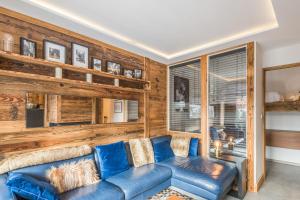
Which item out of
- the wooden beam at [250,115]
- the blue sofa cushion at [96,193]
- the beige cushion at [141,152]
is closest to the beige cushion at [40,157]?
the blue sofa cushion at [96,193]

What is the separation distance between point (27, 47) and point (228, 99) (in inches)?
127

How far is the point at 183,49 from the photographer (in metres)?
3.44

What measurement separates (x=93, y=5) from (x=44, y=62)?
0.92 meters

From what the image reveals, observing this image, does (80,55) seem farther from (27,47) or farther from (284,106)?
(284,106)

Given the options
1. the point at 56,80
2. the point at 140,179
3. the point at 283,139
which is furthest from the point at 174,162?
the point at 283,139

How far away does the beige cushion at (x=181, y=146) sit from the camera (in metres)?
3.31

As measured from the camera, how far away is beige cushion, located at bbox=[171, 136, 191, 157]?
3.31m

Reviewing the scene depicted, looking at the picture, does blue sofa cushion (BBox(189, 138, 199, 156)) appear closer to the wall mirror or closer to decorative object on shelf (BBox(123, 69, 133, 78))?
the wall mirror

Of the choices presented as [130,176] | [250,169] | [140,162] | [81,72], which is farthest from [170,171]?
[81,72]

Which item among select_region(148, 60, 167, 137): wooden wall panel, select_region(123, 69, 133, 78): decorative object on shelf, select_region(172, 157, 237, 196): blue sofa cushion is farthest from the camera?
select_region(148, 60, 167, 137): wooden wall panel

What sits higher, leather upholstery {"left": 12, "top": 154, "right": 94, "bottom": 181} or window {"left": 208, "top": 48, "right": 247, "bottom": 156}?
window {"left": 208, "top": 48, "right": 247, "bottom": 156}

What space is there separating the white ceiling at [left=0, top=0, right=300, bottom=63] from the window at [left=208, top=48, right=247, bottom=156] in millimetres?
344

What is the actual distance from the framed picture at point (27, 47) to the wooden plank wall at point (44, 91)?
55 mm

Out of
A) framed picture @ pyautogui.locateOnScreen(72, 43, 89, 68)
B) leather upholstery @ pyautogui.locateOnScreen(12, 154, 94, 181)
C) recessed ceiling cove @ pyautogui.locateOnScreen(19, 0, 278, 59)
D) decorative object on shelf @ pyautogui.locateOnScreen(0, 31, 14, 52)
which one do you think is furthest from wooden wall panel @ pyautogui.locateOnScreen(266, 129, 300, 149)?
decorative object on shelf @ pyautogui.locateOnScreen(0, 31, 14, 52)
